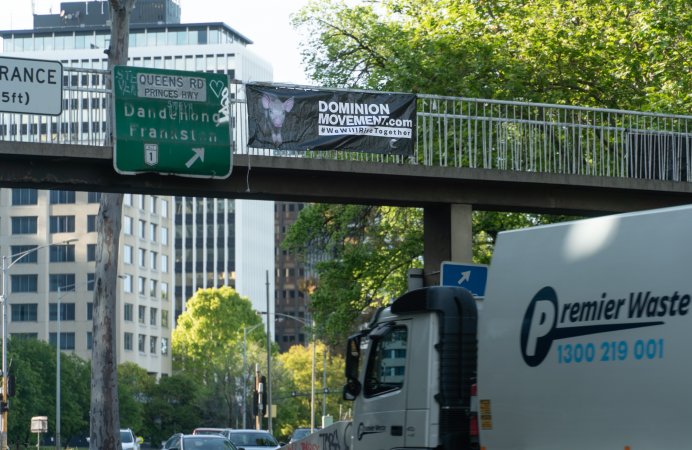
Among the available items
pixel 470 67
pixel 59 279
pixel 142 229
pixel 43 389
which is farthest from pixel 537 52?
pixel 142 229

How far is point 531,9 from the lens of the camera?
37625 millimetres

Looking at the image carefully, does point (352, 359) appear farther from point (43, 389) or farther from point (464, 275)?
point (43, 389)

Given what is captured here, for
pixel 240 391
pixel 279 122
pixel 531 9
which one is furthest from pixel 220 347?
pixel 279 122

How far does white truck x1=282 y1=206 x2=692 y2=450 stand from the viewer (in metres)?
10.5

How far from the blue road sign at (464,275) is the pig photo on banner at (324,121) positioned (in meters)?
4.24

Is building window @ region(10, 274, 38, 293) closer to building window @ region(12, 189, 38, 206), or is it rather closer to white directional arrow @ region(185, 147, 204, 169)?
building window @ region(12, 189, 38, 206)

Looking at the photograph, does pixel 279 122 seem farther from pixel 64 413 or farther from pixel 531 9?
pixel 64 413

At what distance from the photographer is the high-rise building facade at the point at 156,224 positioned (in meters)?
129

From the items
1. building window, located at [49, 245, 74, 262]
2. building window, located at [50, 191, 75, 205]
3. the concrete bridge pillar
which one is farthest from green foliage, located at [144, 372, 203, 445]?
the concrete bridge pillar

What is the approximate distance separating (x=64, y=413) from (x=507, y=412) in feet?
282

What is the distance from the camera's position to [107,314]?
3122cm

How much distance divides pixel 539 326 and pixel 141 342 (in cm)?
12248

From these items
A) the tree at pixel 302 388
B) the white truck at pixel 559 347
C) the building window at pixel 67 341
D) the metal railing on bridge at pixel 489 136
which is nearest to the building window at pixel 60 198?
the building window at pixel 67 341

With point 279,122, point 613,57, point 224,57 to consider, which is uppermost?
point 224,57
